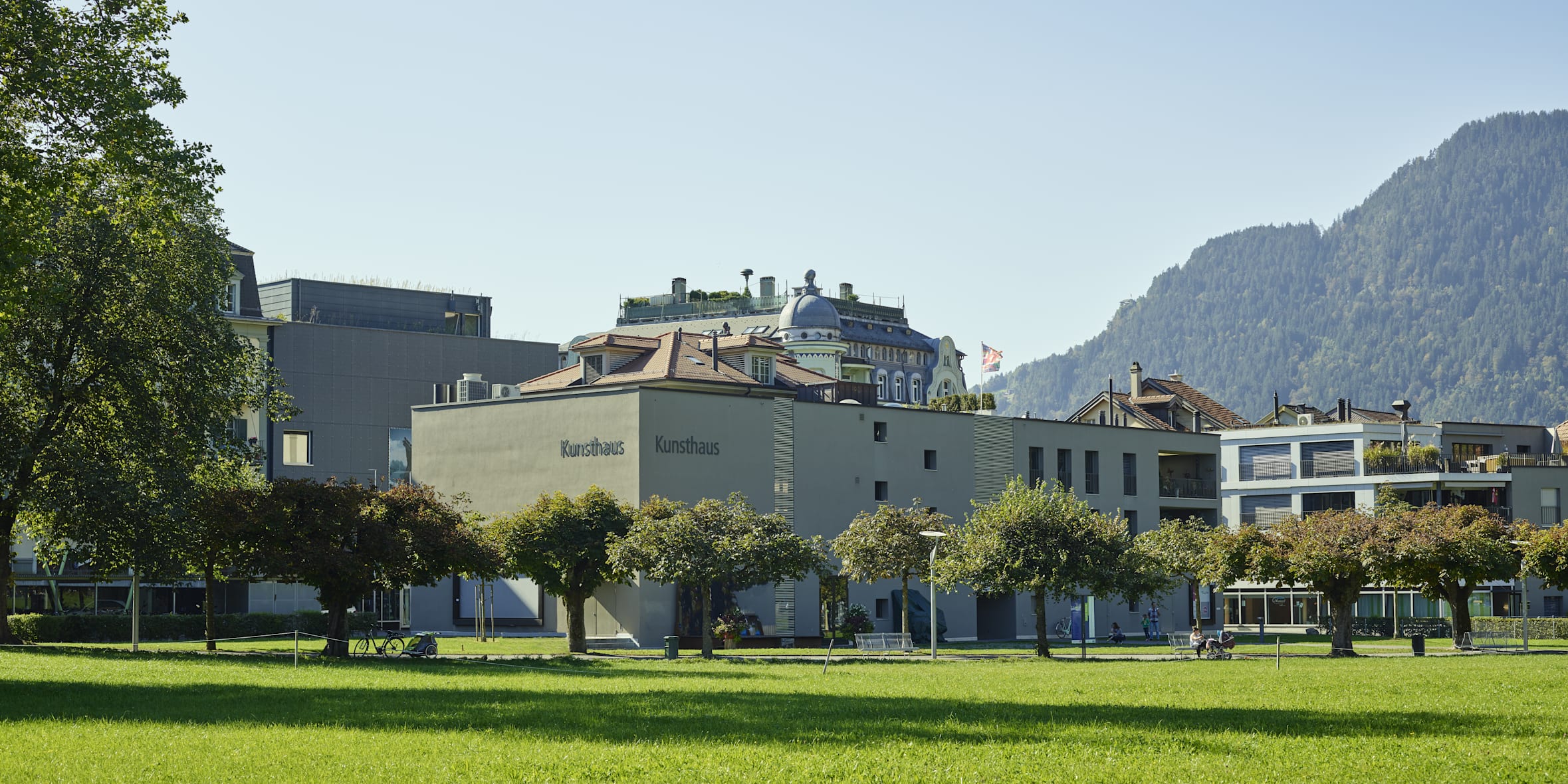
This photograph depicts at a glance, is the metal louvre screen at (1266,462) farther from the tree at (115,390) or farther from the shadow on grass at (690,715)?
the shadow on grass at (690,715)

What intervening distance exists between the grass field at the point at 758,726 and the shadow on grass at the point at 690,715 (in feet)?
0.31

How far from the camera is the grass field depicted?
Result: 17.9 metres

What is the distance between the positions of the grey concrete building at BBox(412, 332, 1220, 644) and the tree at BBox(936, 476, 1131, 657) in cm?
1512

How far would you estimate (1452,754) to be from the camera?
19422mm

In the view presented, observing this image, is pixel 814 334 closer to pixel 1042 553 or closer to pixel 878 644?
pixel 878 644

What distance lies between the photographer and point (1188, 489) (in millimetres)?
90500

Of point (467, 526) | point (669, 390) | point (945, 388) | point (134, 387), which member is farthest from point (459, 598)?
point (945, 388)

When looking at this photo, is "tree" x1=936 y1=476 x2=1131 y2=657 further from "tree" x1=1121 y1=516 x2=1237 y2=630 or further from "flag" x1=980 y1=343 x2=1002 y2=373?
"flag" x1=980 y1=343 x2=1002 y2=373

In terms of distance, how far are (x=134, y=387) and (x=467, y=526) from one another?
39.6ft

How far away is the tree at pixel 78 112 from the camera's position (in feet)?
90.6

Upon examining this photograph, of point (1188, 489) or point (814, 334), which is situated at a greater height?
point (814, 334)

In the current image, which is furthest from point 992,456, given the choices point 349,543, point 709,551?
point 349,543

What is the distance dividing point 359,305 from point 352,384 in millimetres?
10023

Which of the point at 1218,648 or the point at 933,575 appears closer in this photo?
the point at 1218,648
